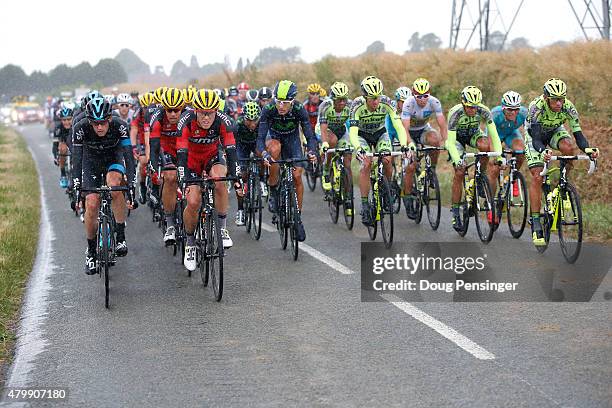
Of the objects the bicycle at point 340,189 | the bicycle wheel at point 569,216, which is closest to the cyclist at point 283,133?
the bicycle at point 340,189

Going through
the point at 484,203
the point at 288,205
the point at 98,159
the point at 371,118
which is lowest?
the point at 484,203

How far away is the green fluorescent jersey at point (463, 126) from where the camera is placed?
39.5 ft

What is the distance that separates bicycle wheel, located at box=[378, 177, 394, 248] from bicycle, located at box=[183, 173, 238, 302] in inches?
105

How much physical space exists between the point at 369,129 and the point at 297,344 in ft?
20.3

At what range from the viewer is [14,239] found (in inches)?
510

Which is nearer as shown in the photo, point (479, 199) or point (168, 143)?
point (168, 143)

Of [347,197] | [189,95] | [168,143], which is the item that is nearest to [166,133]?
[168,143]

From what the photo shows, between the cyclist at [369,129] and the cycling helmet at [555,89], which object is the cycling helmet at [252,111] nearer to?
the cyclist at [369,129]

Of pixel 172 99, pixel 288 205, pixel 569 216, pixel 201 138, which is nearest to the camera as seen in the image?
pixel 201 138

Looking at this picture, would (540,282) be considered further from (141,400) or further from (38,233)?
(38,233)

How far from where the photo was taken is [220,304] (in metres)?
8.93

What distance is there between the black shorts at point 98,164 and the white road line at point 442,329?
3.26 metres

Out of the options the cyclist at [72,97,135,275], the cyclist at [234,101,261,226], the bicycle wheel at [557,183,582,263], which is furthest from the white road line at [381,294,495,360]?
the cyclist at [234,101,261,226]

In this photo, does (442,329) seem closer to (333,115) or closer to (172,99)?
(172,99)
